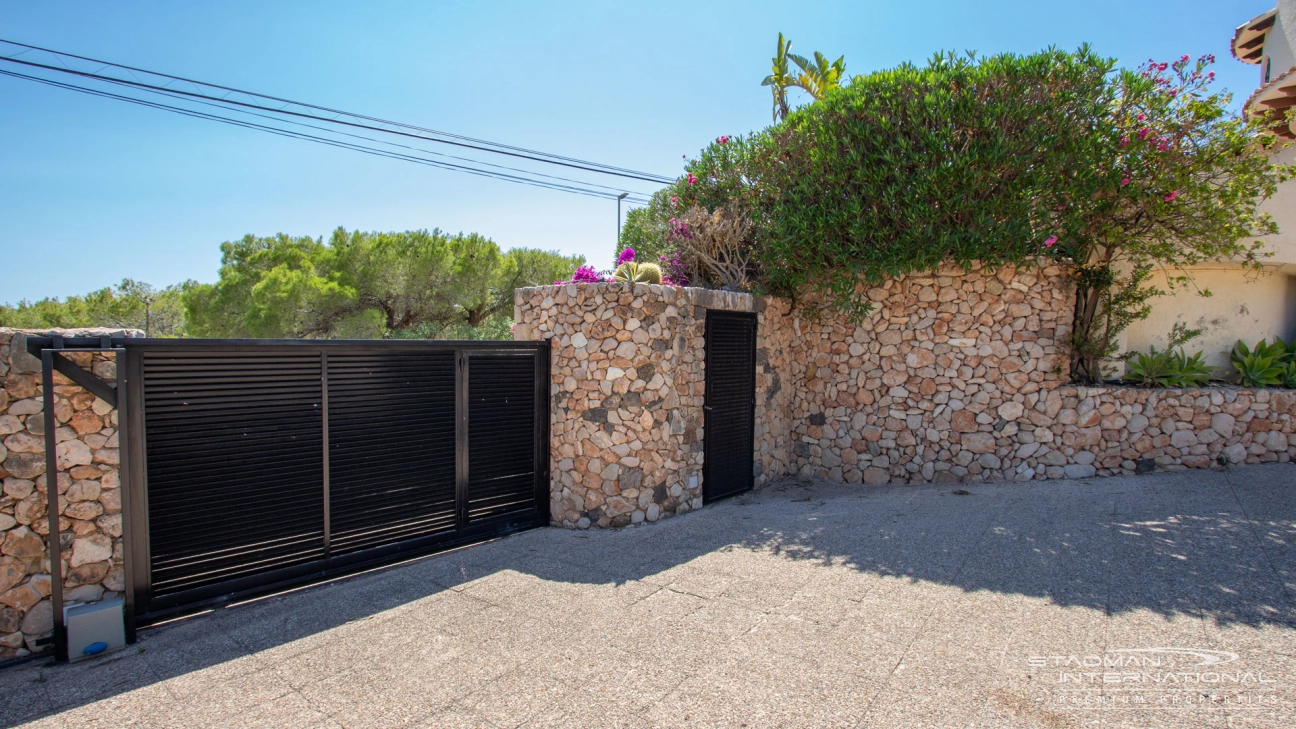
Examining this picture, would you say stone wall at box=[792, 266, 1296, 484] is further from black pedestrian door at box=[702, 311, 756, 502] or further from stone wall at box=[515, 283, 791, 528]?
stone wall at box=[515, 283, 791, 528]

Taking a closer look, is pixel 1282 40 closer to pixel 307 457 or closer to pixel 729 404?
pixel 729 404

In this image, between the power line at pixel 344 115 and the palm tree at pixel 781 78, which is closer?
the power line at pixel 344 115

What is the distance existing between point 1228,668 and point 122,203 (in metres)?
24.1

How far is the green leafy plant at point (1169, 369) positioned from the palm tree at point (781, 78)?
24.6ft

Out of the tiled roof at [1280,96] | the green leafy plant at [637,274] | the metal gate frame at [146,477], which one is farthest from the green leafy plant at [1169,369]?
the metal gate frame at [146,477]

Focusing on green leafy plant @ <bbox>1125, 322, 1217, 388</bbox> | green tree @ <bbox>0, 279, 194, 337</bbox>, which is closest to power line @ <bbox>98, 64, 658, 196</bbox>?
green leafy plant @ <bbox>1125, 322, 1217, 388</bbox>

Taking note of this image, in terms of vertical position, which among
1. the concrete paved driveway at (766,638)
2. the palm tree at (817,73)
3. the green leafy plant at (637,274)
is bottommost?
the concrete paved driveway at (766,638)

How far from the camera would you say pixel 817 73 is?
11742 millimetres

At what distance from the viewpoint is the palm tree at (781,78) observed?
12039mm

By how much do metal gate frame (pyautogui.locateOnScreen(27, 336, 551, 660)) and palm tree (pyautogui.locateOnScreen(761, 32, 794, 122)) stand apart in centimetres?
916

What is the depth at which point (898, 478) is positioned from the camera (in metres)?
7.84

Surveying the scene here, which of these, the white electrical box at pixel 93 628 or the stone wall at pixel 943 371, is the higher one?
the stone wall at pixel 943 371

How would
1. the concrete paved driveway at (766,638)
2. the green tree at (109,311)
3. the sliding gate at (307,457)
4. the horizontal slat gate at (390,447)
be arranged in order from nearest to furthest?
1. the concrete paved driveway at (766,638)
2. the sliding gate at (307,457)
3. the horizontal slat gate at (390,447)
4. the green tree at (109,311)

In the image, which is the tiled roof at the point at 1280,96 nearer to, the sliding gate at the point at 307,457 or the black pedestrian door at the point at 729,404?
the black pedestrian door at the point at 729,404
